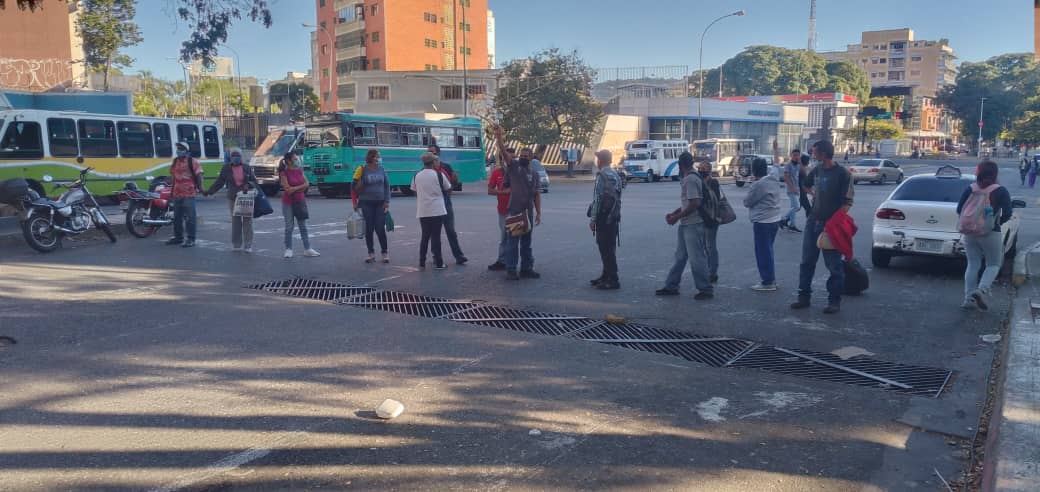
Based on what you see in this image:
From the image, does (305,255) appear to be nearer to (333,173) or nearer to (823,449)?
(823,449)

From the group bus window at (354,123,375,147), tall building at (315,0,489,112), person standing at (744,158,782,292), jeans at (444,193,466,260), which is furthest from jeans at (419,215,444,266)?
tall building at (315,0,489,112)

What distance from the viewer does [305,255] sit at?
39.8ft

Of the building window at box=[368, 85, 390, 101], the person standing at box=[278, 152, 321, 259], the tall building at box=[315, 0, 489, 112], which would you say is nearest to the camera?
the person standing at box=[278, 152, 321, 259]

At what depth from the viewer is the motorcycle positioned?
1242 cm

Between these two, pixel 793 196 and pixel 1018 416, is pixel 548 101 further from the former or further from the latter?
pixel 1018 416

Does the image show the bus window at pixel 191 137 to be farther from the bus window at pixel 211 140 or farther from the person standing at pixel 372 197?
the person standing at pixel 372 197

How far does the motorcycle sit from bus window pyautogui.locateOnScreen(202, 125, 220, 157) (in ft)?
37.3

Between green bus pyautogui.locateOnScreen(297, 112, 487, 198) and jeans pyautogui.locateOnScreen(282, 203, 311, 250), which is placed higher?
green bus pyautogui.locateOnScreen(297, 112, 487, 198)

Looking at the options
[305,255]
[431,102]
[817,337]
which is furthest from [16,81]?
[817,337]

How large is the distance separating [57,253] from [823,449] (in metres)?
12.1

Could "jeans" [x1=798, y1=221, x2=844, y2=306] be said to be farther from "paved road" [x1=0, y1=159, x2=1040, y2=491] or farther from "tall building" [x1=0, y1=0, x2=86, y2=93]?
"tall building" [x1=0, y1=0, x2=86, y2=93]

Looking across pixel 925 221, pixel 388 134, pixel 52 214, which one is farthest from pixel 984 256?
pixel 388 134

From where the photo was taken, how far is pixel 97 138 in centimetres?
2105

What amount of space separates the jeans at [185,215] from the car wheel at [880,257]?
35.2 feet
